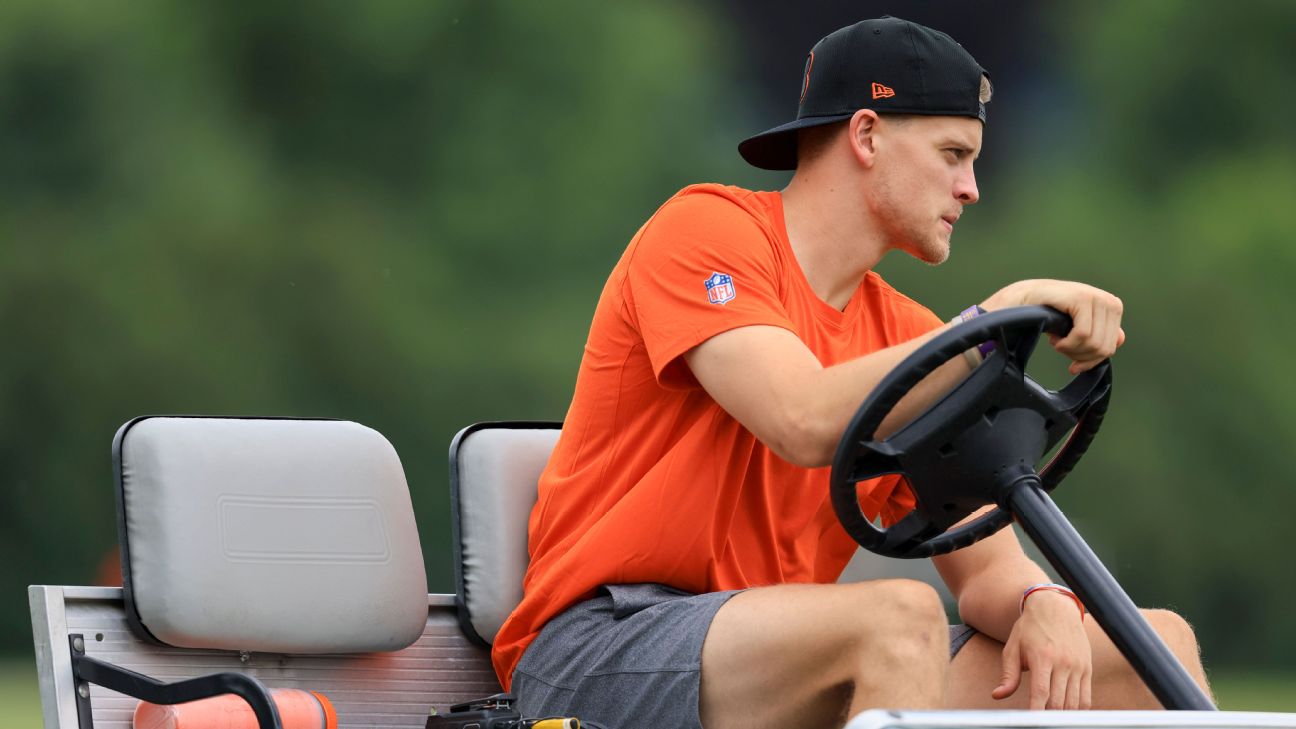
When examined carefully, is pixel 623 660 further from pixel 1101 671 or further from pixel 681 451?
pixel 1101 671

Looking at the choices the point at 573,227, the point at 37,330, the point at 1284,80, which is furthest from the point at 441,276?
the point at 1284,80

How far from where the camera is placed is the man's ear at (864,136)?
2014 mm

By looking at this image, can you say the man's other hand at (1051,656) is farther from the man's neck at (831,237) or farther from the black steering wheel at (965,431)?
the man's neck at (831,237)

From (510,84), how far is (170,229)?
178 cm

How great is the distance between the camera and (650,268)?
192 cm

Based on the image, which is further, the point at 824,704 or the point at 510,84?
the point at 510,84

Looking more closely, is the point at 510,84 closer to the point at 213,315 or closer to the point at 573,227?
the point at 573,227

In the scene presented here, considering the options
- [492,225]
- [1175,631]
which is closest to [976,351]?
[1175,631]

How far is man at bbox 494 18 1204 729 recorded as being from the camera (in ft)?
5.46

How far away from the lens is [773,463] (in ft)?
6.53

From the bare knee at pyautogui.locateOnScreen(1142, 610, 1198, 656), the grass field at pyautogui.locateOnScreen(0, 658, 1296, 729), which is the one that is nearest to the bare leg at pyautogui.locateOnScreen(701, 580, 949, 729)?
the bare knee at pyautogui.locateOnScreen(1142, 610, 1198, 656)

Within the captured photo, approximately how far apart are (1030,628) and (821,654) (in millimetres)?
369

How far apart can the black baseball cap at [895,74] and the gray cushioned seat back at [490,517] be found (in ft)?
1.88

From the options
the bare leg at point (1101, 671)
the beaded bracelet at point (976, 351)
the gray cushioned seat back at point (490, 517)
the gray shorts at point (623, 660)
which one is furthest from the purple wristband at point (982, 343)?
the gray cushioned seat back at point (490, 517)
